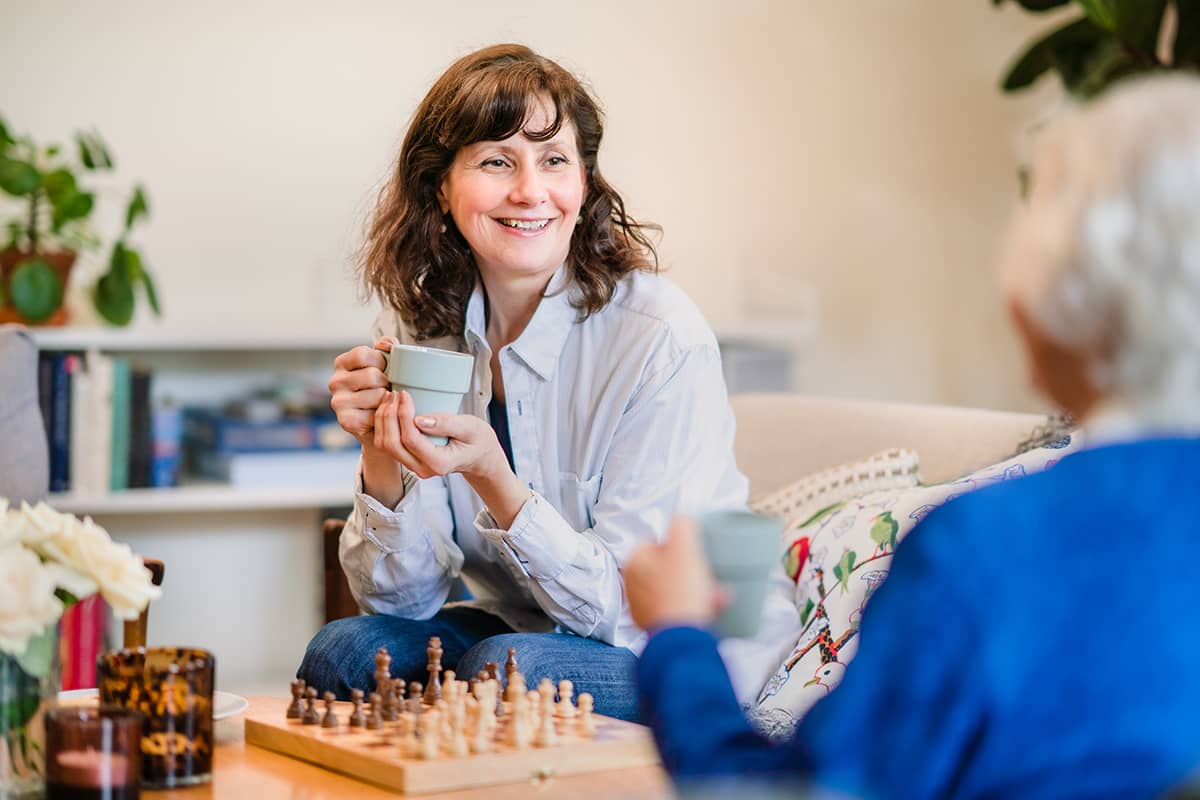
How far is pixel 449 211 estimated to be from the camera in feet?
6.39

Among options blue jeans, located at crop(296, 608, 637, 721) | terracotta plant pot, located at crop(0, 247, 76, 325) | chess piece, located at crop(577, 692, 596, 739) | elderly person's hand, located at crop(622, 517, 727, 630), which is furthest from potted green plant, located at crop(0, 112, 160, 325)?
elderly person's hand, located at crop(622, 517, 727, 630)

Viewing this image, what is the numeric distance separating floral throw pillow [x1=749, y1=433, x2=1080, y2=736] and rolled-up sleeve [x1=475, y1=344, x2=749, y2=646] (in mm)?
128

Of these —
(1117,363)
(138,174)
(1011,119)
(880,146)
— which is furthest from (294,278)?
(1117,363)

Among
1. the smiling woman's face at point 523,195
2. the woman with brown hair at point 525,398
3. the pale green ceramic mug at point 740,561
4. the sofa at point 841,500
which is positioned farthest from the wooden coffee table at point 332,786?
the smiling woman's face at point 523,195

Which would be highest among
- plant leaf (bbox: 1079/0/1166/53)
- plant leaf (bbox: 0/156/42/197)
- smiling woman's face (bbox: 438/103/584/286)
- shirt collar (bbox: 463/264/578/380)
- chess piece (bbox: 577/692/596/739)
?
plant leaf (bbox: 1079/0/1166/53)

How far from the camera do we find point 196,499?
2.78 meters

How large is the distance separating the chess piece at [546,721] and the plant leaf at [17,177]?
5.64ft

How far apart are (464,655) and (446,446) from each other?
26 centimetres

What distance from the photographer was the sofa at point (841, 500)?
1.71m

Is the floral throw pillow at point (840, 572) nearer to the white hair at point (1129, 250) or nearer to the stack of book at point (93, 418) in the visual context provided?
the white hair at point (1129, 250)

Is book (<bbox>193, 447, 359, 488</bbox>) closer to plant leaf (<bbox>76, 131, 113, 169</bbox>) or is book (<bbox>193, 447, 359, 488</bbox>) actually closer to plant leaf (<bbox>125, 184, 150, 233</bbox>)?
plant leaf (<bbox>125, 184, 150, 233</bbox>)

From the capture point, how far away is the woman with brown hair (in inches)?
65.8

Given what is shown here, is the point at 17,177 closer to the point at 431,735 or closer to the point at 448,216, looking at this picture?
the point at 448,216

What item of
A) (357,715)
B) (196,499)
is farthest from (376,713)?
(196,499)
